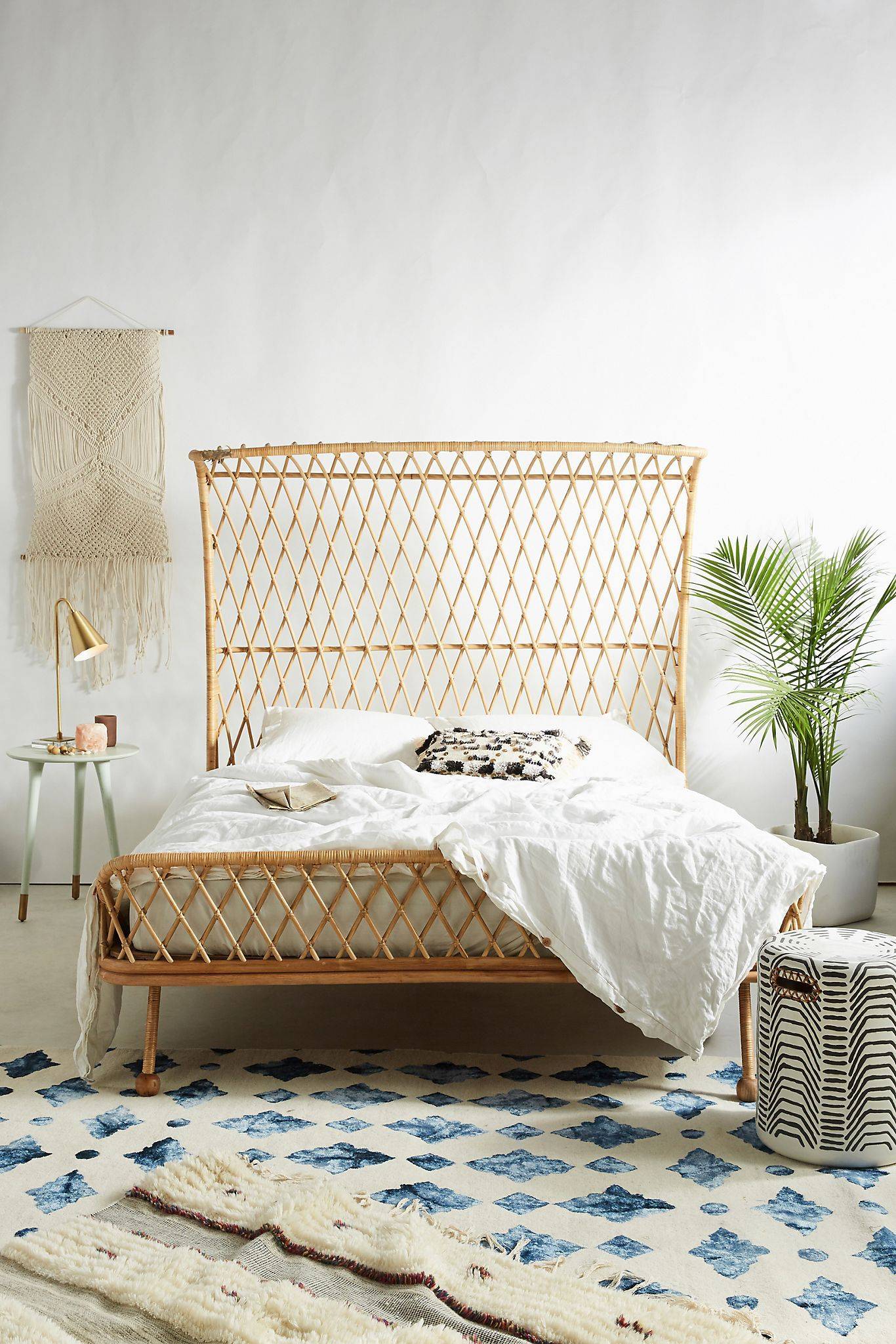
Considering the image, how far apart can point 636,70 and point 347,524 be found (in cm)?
187

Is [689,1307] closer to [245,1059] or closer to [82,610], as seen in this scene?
[245,1059]

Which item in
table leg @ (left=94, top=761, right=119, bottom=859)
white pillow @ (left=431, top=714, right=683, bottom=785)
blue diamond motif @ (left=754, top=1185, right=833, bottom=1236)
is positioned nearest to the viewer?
blue diamond motif @ (left=754, top=1185, right=833, bottom=1236)

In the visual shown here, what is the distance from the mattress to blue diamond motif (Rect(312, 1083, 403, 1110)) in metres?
0.26

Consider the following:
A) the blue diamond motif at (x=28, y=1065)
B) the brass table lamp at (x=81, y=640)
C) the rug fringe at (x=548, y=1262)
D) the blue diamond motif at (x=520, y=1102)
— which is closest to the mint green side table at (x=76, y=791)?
the brass table lamp at (x=81, y=640)

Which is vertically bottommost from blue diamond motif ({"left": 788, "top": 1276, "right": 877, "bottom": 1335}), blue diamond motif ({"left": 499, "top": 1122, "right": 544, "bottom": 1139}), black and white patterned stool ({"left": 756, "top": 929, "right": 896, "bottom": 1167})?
blue diamond motif ({"left": 499, "top": 1122, "right": 544, "bottom": 1139})

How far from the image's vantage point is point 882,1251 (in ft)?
5.39

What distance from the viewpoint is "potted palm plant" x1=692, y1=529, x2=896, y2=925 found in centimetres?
353

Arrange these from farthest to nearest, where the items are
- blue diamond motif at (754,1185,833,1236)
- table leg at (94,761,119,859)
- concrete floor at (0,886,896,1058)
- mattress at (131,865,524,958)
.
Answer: table leg at (94,761,119,859) → concrete floor at (0,886,896,1058) → mattress at (131,865,524,958) → blue diamond motif at (754,1185,833,1236)

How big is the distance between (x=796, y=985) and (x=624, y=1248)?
0.53 m

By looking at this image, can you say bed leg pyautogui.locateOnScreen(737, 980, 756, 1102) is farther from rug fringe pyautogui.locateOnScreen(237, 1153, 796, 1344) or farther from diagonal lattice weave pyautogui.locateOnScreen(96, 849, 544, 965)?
rug fringe pyautogui.locateOnScreen(237, 1153, 796, 1344)

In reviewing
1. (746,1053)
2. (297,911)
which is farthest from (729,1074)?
(297,911)

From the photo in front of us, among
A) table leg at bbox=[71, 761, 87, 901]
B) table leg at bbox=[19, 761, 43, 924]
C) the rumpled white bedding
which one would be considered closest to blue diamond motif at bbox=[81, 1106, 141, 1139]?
the rumpled white bedding

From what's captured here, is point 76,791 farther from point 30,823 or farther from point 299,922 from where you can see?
point 299,922

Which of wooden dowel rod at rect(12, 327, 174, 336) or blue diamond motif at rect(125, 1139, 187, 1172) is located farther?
wooden dowel rod at rect(12, 327, 174, 336)
